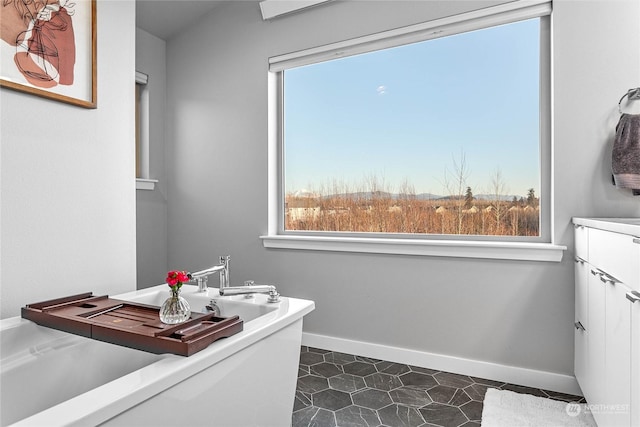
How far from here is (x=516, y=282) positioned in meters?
2.18

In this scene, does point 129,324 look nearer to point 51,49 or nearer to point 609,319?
point 51,49

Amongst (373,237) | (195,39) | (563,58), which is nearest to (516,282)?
(373,237)

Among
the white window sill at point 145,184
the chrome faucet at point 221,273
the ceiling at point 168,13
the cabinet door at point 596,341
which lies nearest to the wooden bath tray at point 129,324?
the chrome faucet at point 221,273

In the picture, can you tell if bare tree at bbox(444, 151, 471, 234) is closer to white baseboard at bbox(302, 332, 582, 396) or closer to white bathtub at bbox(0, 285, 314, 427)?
white baseboard at bbox(302, 332, 582, 396)

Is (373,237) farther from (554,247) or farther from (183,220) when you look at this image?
(183,220)

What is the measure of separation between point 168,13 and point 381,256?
8.68 feet

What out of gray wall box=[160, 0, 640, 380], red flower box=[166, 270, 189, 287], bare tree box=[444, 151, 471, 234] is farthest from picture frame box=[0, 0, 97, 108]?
bare tree box=[444, 151, 471, 234]

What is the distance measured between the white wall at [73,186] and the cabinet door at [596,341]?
220 centimetres

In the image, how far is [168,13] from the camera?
124 inches

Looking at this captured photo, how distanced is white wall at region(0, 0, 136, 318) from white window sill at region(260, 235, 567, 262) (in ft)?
3.85

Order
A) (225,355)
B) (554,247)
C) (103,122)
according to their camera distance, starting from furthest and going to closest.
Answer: (554,247)
(103,122)
(225,355)

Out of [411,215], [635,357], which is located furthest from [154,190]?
[635,357]

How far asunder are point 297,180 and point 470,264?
1434 millimetres

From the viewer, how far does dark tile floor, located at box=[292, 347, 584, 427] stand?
183 cm
